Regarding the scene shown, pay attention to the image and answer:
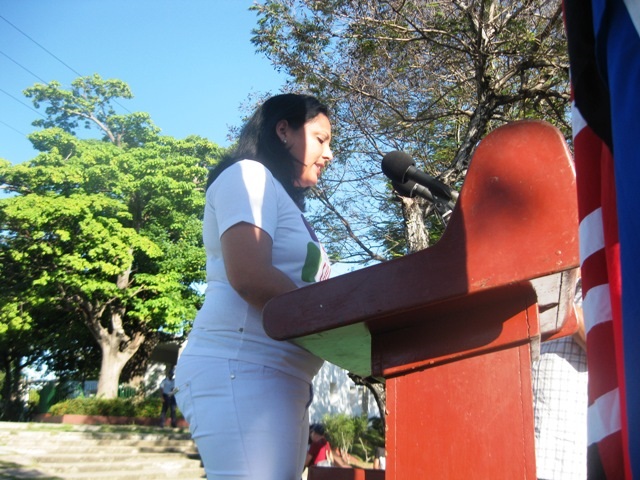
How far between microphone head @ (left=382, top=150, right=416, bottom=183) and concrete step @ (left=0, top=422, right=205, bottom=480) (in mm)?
9513

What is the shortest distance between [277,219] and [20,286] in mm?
22967

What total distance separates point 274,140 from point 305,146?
0.30ft

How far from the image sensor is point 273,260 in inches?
60.6

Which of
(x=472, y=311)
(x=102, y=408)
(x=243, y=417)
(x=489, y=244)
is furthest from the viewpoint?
(x=102, y=408)

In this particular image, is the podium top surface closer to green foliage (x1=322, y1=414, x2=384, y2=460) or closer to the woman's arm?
the woman's arm

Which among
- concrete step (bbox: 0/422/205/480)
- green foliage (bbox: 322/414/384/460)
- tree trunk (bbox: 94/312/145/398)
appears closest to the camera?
concrete step (bbox: 0/422/205/480)

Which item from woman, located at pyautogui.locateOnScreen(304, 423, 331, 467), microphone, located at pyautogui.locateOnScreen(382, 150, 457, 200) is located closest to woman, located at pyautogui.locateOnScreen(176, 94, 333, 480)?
microphone, located at pyautogui.locateOnScreen(382, 150, 457, 200)

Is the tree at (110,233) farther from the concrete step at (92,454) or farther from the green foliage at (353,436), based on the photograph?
the green foliage at (353,436)

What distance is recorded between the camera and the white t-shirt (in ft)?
4.70

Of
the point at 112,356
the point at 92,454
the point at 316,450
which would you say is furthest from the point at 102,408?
the point at 316,450

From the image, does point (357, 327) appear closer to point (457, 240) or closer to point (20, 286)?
point (457, 240)

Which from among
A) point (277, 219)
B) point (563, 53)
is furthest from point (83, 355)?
point (277, 219)

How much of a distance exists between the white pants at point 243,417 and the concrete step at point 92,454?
9.49m

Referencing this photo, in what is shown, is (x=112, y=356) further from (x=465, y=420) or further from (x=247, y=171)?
(x=465, y=420)
